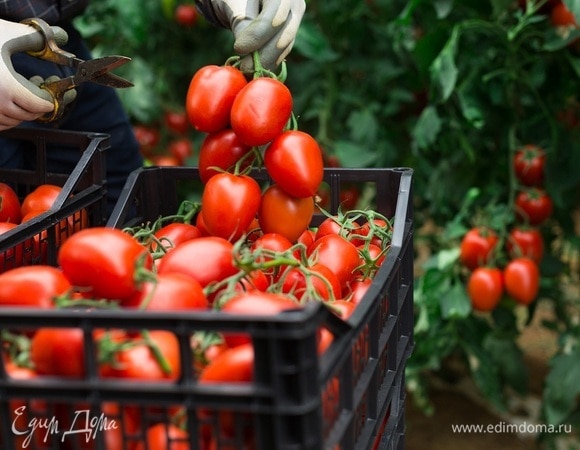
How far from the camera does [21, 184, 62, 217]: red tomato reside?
3.79 ft

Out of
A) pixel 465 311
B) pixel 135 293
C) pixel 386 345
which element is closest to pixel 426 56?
pixel 465 311

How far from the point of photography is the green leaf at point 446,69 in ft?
5.65

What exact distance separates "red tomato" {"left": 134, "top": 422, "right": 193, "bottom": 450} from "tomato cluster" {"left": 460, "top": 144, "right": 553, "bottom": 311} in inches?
51.2

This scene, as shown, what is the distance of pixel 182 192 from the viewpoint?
110 inches

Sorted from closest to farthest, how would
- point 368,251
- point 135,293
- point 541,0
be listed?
point 135,293
point 368,251
point 541,0

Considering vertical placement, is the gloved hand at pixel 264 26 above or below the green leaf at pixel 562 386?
above

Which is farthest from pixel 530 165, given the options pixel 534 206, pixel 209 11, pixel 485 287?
pixel 209 11

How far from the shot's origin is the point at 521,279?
1.85 meters

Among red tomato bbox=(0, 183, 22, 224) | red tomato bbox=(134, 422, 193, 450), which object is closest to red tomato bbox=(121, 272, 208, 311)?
red tomato bbox=(134, 422, 193, 450)

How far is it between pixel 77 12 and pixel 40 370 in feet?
3.15

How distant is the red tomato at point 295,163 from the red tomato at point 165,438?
437mm

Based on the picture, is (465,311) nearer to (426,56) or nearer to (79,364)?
(426,56)

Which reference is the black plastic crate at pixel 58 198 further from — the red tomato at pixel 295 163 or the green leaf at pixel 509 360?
the green leaf at pixel 509 360

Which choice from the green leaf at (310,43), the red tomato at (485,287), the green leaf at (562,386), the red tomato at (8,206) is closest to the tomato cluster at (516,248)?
the red tomato at (485,287)
